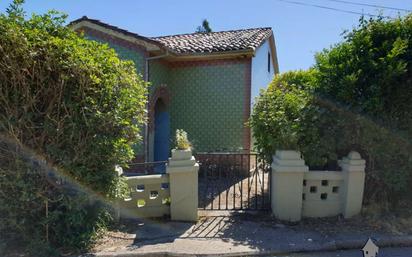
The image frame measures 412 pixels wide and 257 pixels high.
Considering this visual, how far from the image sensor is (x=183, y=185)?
500 cm

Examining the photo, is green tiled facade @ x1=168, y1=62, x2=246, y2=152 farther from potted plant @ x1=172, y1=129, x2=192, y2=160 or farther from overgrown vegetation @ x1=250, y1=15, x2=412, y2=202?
potted plant @ x1=172, y1=129, x2=192, y2=160

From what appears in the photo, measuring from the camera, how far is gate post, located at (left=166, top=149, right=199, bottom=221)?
494cm

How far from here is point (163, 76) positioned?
10.6 metres

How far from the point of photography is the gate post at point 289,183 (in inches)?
197

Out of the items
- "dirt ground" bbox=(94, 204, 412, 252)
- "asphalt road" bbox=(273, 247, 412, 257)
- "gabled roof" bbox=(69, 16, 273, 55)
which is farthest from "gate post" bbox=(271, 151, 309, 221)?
"gabled roof" bbox=(69, 16, 273, 55)

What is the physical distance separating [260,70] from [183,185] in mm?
8045

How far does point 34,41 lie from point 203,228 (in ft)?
11.9

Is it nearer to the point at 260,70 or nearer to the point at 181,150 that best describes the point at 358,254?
the point at 181,150

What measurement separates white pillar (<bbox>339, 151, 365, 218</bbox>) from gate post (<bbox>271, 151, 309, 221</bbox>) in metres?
0.72

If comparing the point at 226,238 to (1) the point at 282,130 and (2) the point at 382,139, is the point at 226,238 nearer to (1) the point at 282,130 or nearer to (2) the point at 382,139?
(1) the point at 282,130

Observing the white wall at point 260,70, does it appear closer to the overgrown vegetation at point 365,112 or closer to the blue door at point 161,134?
the blue door at point 161,134

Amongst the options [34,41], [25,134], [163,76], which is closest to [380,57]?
[34,41]

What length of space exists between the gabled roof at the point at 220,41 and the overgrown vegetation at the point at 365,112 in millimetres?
4752

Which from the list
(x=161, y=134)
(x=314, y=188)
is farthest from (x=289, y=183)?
(x=161, y=134)
